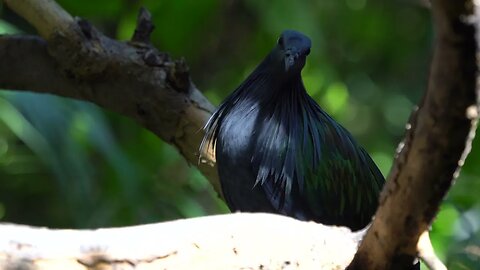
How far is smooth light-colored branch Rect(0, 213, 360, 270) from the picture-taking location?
1.18 meters

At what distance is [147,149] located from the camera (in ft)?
10.4

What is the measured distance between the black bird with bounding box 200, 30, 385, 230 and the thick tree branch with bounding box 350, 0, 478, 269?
1.42 ft

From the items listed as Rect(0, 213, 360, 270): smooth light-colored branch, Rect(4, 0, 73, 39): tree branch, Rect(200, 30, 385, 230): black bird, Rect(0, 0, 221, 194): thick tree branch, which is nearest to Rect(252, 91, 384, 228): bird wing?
Rect(200, 30, 385, 230): black bird

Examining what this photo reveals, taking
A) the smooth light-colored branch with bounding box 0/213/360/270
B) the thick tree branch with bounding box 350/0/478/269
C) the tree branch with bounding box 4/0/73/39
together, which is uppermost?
the thick tree branch with bounding box 350/0/478/269

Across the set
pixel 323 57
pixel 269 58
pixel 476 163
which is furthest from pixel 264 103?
pixel 323 57

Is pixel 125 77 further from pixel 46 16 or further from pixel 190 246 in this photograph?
pixel 190 246

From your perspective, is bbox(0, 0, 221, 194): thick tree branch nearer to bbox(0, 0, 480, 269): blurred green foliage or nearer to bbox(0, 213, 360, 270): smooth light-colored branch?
bbox(0, 0, 480, 269): blurred green foliage

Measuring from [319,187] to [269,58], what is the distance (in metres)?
0.30

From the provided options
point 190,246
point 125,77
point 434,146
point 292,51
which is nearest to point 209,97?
point 125,77

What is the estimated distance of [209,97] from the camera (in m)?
3.40

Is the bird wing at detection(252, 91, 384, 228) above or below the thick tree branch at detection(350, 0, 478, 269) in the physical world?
below

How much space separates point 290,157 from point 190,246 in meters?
0.49

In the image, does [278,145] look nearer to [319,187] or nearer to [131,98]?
[319,187]

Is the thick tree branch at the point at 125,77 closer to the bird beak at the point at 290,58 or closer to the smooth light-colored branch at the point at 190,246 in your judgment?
the bird beak at the point at 290,58
